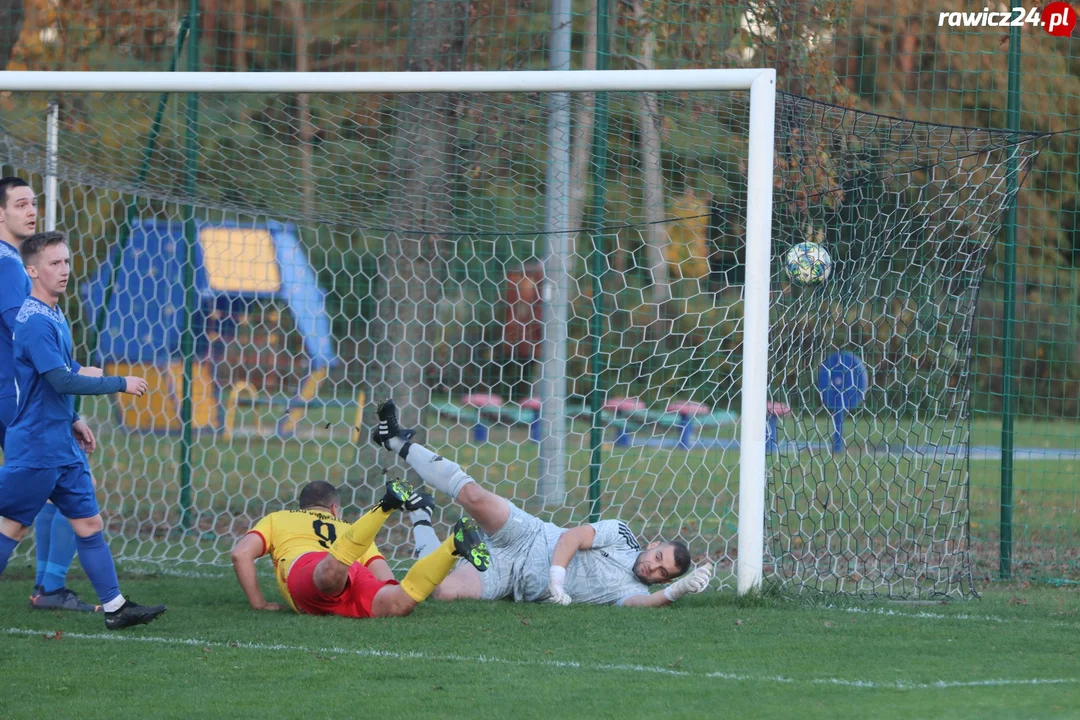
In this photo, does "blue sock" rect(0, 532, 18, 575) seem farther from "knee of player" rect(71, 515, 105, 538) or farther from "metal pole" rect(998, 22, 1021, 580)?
"metal pole" rect(998, 22, 1021, 580)

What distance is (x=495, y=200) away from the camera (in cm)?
682

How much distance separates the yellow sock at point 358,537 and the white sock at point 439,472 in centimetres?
42

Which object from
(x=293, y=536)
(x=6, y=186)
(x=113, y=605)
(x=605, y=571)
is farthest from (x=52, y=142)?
(x=605, y=571)

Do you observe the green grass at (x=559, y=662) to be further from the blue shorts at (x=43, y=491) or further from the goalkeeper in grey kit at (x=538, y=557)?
the blue shorts at (x=43, y=491)

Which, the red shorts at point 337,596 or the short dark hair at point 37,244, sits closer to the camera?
the short dark hair at point 37,244

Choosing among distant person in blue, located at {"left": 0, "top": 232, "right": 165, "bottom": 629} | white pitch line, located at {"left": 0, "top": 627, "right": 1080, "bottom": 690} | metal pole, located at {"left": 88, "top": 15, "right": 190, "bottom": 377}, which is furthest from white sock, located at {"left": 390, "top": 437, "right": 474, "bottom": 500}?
metal pole, located at {"left": 88, "top": 15, "right": 190, "bottom": 377}

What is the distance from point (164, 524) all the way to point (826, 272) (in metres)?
4.76

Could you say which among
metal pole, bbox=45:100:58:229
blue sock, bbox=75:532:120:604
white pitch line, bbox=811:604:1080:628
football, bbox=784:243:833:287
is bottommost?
white pitch line, bbox=811:604:1080:628

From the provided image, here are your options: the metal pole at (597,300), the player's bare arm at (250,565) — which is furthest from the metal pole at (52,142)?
the metal pole at (597,300)

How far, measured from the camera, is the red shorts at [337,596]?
16.4 ft

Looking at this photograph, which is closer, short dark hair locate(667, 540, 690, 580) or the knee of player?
the knee of player

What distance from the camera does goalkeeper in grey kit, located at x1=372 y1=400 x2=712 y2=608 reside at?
5.37 metres

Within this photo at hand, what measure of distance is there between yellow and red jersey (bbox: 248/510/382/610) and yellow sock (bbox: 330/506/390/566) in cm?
10

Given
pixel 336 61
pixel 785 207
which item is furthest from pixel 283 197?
pixel 336 61
